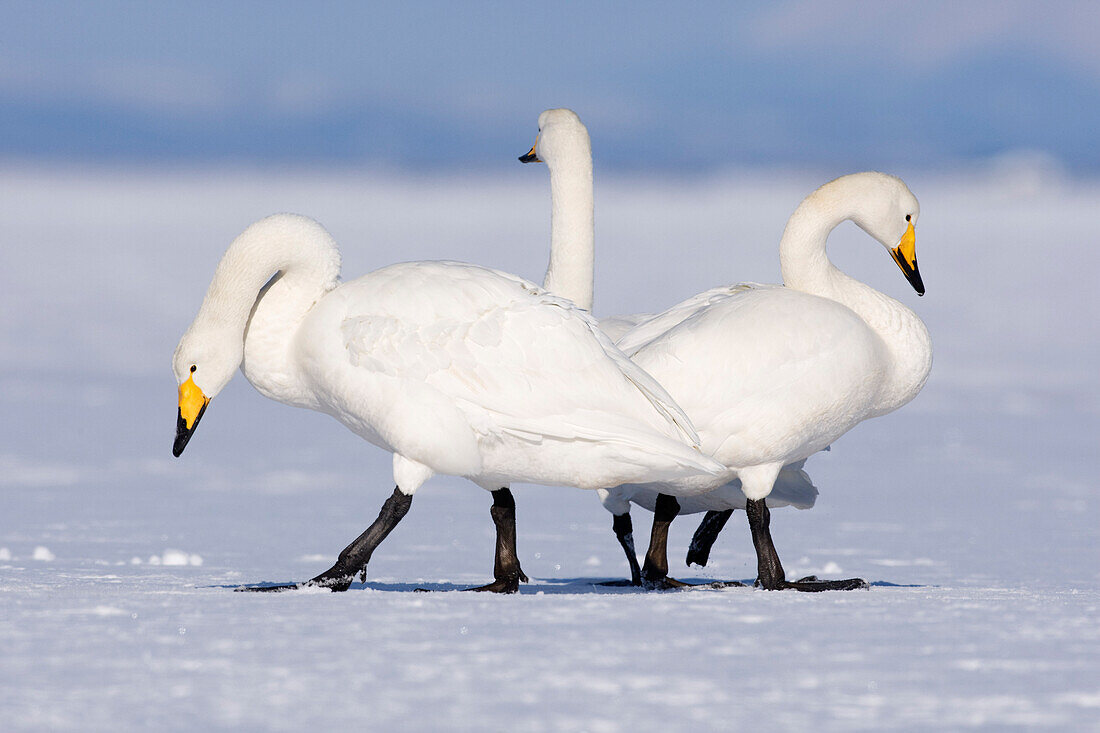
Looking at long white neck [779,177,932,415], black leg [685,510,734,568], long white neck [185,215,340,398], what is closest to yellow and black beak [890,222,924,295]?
long white neck [779,177,932,415]

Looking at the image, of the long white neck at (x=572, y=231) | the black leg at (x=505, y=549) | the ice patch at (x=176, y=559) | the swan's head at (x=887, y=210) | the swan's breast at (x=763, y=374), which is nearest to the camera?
the black leg at (x=505, y=549)

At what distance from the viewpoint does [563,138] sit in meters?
8.39

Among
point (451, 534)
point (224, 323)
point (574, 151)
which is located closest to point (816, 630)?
point (224, 323)

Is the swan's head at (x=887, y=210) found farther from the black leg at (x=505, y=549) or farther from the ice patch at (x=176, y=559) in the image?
the ice patch at (x=176, y=559)

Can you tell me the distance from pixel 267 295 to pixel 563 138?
245 cm

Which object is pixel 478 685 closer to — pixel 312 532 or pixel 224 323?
pixel 224 323

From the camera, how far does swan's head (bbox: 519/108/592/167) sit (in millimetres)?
8367

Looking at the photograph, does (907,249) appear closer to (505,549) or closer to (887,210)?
(887,210)

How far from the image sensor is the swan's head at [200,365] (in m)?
6.39

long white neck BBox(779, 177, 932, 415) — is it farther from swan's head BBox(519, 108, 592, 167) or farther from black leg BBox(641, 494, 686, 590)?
swan's head BBox(519, 108, 592, 167)

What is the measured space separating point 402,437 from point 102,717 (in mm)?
2347

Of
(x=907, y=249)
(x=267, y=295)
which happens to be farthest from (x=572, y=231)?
(x=267, y=295)

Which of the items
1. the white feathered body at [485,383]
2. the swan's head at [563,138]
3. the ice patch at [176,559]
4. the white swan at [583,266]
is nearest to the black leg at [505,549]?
the white feathered body at [485,383]

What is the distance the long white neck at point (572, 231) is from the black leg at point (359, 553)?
2.19 meters
